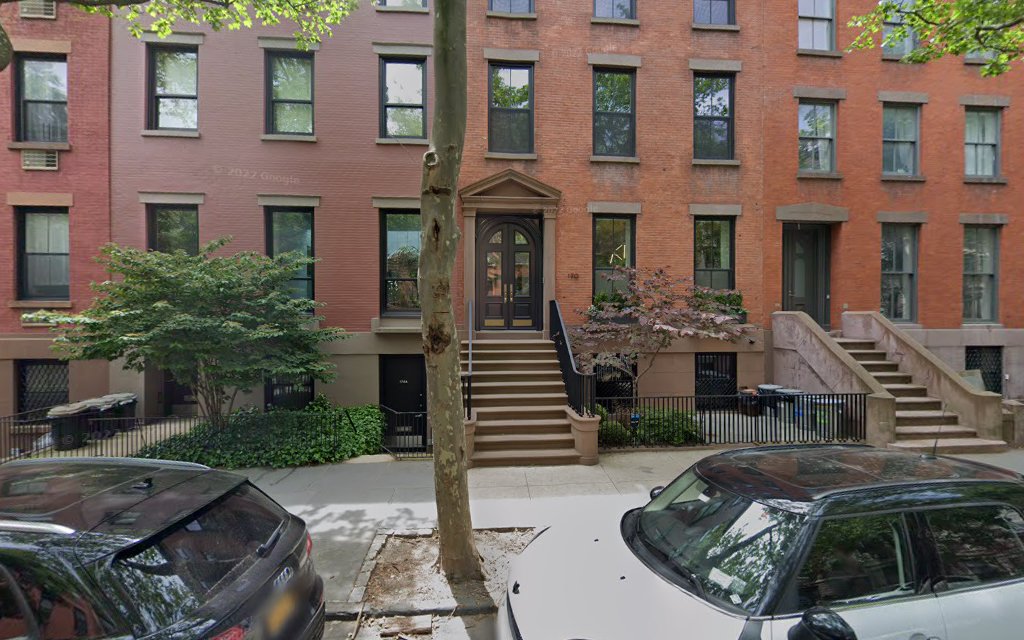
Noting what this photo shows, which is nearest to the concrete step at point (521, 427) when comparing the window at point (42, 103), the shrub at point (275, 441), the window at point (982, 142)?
the shrub at point (275, 441)

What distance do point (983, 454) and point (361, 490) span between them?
11435 millimetres

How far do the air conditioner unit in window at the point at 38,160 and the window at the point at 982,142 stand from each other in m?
24.4

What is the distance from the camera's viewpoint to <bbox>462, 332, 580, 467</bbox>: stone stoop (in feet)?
26.7

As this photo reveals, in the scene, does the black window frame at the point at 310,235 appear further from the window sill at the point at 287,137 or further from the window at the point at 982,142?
the window at the point at 982,142

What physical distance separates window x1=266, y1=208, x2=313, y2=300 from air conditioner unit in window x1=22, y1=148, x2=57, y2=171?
4960 mm

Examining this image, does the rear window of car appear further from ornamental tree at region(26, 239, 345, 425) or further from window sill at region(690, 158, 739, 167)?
window sill at region(690, 158, 739, 167)

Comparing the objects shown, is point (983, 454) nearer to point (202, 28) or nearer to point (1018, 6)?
point (1018, 6)

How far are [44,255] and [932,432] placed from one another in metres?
20.0

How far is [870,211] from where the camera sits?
12945 mm

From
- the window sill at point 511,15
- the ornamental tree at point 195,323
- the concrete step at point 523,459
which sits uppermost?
the window sill at point 511,15

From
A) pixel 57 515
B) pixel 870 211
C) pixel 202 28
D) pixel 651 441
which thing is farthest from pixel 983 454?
pixel 202 28

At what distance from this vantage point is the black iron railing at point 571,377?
8.53 m

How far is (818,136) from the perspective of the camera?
42.4 feet

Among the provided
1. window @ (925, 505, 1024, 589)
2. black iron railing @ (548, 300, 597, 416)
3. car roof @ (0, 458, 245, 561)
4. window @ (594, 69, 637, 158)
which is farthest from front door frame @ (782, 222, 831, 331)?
car roof @ (0, 458, 245, 561)
